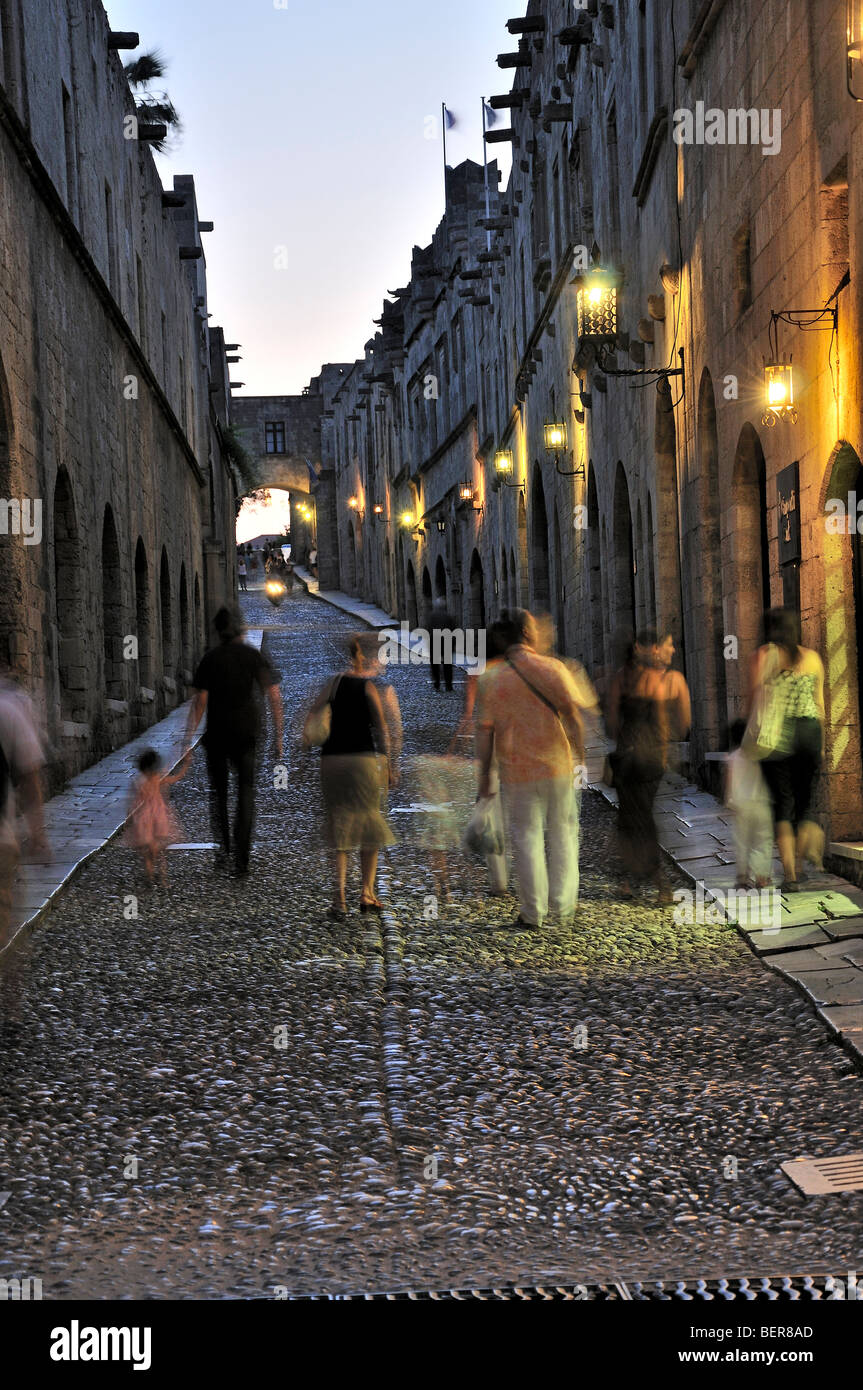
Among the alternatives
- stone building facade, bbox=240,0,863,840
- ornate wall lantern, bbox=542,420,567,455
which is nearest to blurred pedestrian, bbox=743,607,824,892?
stone building facade, bbox=240,0,863,840

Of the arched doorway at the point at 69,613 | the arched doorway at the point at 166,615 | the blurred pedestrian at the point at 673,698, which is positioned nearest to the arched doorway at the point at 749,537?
the blurred pedestrian at the point at 673,698

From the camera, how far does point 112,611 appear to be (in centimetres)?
1930

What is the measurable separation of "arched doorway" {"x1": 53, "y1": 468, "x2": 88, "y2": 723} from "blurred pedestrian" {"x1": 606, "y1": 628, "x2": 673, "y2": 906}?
793 cm

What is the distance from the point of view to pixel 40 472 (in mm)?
13883

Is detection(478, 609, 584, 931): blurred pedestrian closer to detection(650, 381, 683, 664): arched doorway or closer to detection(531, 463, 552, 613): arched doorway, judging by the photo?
detection(650, 381, 683, 664): arched doorway

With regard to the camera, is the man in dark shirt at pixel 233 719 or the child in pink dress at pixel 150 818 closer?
the child in pink dress at pixel 150 818

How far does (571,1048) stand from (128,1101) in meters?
1.64

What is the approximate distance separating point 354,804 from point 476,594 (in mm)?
32114

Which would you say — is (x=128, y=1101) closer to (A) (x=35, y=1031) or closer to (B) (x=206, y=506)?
(A) (x=35, y=1031)

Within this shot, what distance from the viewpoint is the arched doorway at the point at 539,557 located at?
29.6 meters

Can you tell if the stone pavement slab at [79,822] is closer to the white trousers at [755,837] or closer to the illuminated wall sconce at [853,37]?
the white trousers at [755,837]

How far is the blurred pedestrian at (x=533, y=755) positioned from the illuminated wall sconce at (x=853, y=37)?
3.20m

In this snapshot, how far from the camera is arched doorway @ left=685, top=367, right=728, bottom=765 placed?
532 inches
